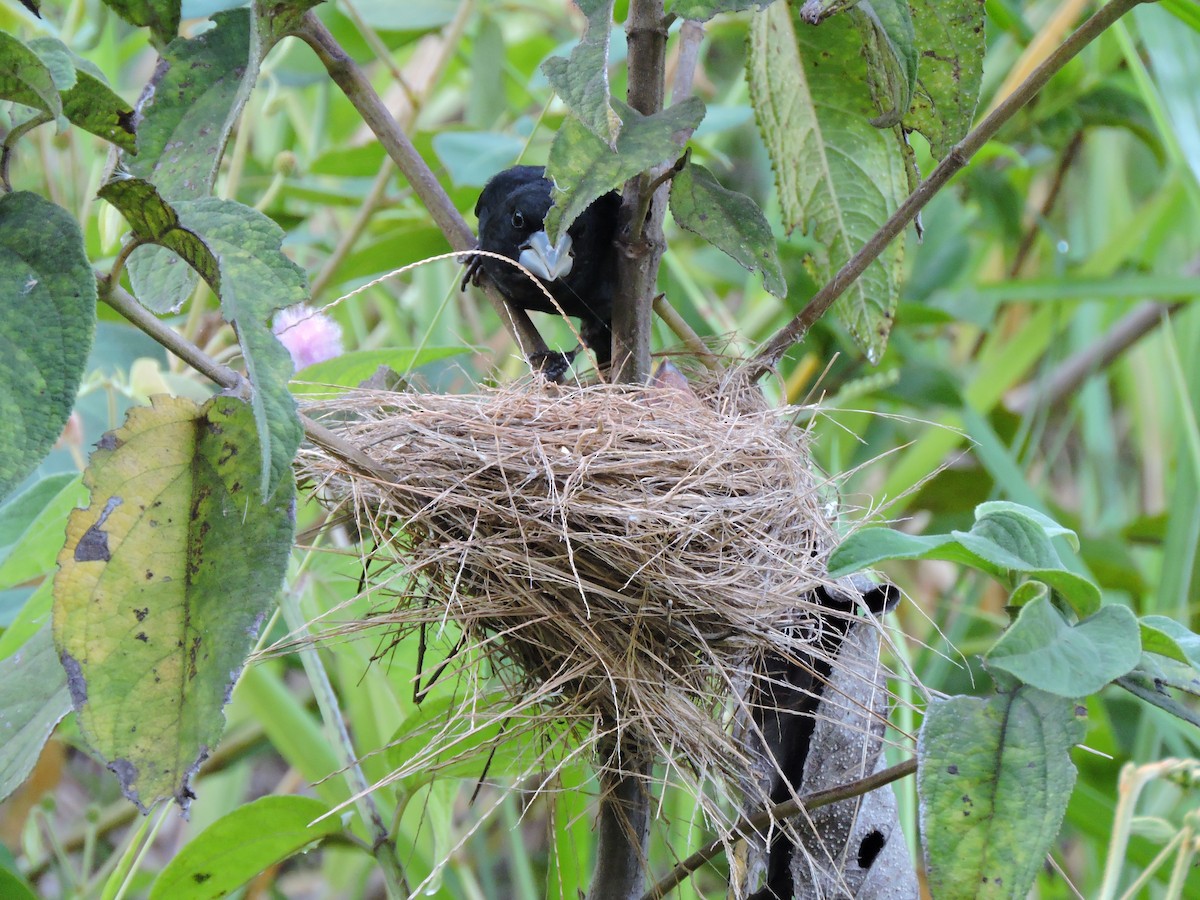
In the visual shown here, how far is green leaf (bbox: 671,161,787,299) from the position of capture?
2.33 ft

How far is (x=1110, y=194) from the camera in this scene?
2.47 meters

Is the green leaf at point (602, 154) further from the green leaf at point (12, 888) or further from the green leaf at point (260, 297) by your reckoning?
the green leaf at point (12, 888)

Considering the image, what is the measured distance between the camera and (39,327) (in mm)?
447

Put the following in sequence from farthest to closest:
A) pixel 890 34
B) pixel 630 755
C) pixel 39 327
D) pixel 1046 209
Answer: pixel 1046 209, pixel 630 755, pixel 890 34, pixel 39 327

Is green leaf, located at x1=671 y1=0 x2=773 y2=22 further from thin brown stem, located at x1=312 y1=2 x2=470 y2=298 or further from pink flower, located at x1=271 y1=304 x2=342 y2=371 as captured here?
thin brown stem, located at x1=312 y1=2 x2=470 y2=298

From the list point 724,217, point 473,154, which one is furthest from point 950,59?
point 473,154

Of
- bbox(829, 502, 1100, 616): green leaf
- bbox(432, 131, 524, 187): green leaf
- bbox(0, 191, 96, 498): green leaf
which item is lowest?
bbox(829, 502, 1100, 616): green leaf

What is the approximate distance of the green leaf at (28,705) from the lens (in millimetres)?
643

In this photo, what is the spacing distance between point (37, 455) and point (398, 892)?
521 millimetres

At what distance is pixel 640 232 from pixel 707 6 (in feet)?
0.61

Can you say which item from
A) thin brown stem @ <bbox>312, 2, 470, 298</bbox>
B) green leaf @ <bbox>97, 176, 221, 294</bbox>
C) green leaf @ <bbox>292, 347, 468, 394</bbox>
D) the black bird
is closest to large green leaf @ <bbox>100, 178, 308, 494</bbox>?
green leaf @ <bbox>97, 176, 221, 294</bbox>

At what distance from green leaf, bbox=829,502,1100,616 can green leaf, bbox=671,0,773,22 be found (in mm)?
276

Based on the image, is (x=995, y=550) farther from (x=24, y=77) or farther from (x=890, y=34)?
(x=24, y=77)

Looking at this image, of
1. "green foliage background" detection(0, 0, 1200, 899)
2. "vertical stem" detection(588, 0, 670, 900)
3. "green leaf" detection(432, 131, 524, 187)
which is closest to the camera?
"vertical stem" detection(588, 0, 670, 900)
